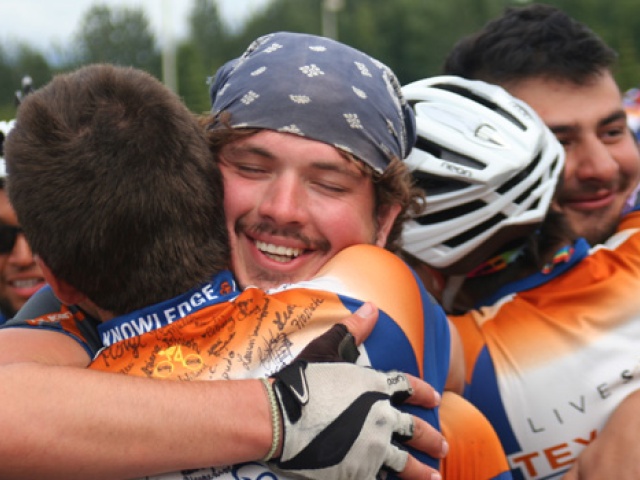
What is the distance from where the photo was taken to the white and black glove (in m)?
2.58

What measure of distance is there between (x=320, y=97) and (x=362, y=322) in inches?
37.0

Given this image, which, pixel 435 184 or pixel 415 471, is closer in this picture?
pixel 415 471

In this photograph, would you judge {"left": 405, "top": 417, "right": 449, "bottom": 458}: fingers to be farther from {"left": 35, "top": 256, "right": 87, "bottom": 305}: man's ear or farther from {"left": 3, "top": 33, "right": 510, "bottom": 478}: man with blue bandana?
{"left": 35, "top": 256, "right": 87, "bottom": 305}: man's ear

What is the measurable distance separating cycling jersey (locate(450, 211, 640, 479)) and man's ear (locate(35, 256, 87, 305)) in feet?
5.96

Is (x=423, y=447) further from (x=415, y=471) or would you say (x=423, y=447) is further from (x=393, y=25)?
(x=393, y=25)

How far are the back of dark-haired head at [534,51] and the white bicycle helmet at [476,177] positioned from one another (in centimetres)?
57

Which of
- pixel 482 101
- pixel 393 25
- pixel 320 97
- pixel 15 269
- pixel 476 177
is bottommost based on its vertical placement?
pixel 393 25

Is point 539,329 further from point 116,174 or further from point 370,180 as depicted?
point 116,174

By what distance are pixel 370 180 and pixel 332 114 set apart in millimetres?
285

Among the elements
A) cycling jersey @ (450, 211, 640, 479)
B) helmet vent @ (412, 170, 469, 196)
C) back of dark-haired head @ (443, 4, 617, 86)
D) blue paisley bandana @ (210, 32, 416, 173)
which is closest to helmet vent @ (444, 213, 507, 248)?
helmet vent @ (412, 170, 469, 196)

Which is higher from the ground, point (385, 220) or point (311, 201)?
point (311, 201)

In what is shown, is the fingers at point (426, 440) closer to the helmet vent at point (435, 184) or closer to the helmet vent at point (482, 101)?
the helmet vent at point (435, 184)

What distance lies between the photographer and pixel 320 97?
11.1ft

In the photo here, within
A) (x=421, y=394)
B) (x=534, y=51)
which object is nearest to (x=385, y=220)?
(x=421, y=394)
